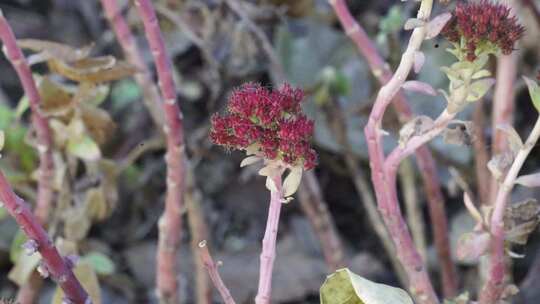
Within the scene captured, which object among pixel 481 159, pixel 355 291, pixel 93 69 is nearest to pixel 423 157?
pixel 481 159

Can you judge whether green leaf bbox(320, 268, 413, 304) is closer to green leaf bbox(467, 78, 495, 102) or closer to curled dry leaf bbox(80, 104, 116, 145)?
green leaf bbox(467, 78, 495, 102)

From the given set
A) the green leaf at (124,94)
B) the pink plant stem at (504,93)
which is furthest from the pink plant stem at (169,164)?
the green leaf at (124,94)

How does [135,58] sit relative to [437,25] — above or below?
above

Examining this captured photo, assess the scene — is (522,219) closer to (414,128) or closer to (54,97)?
(414,128)

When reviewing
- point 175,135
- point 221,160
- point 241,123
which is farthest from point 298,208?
point 241,123

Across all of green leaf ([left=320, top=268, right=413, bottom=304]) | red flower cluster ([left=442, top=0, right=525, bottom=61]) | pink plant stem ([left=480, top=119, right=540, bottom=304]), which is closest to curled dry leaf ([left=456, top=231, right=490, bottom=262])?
pink plant stem ([left=480, top=119, right=540, bottom=304])

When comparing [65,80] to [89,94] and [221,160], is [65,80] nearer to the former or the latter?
[221,160]
